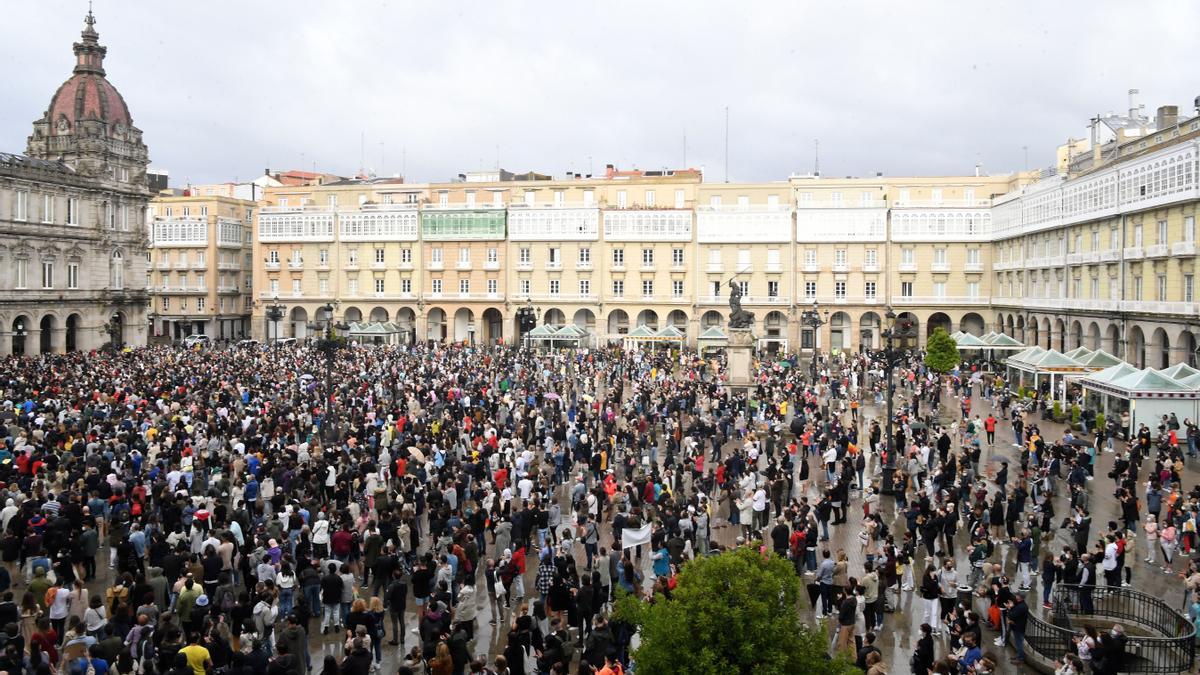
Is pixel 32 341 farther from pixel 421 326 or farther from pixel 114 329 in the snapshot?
pixel 421 326

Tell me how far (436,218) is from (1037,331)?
43486 millimetres

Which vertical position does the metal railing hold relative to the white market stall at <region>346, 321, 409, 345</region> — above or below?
below

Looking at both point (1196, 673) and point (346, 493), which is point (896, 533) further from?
point (346, 493)

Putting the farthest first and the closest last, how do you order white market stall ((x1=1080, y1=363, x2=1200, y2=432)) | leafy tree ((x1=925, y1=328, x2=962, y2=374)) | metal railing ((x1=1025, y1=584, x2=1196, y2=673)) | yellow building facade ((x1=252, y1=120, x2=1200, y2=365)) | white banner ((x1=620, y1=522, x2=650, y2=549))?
yellow building facade ((x1=252, y1=120, x2=1200, y2=365)), leafy tree ((x1=925, y1=328, x2=962, y2=374)), white market stall ((x1=1080, y1=363, x2=1200, y2=432)), white banner ((x1=620, y1=522, x2=650, y2=549)), metal railing ((x1=1025, y1=584, x2=1196, y2=673))

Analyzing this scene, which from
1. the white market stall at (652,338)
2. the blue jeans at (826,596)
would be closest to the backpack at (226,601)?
the blue jeans at (826,596)

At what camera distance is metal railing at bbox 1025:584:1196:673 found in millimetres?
11984

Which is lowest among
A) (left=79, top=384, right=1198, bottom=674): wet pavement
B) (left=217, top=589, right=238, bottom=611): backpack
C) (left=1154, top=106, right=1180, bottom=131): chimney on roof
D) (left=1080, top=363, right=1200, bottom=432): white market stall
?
(left=79, top=384, right=1198, bottom=674): wet pavement

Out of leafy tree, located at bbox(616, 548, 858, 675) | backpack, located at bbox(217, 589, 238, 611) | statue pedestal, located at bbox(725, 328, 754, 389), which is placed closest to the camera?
leafy tree, located at bbox(616, 548, 858, 675)

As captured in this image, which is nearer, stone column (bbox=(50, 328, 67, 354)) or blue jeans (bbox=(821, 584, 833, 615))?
blue jeans (bbox=(821, 584, 833, 615))

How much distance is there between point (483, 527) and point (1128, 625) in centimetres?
1058

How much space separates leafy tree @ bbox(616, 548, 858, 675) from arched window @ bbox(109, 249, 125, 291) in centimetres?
6383

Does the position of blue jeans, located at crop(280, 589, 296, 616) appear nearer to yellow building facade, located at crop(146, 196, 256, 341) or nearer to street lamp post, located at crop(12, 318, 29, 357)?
street lamp post, located at crop(12, 318, 29, 357)

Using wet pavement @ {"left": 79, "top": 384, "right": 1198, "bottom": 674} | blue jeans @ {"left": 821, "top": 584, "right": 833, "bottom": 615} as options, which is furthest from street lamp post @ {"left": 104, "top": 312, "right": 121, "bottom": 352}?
blue jeans @ {"left": 821, "top": 584, "right": 833, "bottom": 615}

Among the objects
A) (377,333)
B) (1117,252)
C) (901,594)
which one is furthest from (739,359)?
(377,333)
